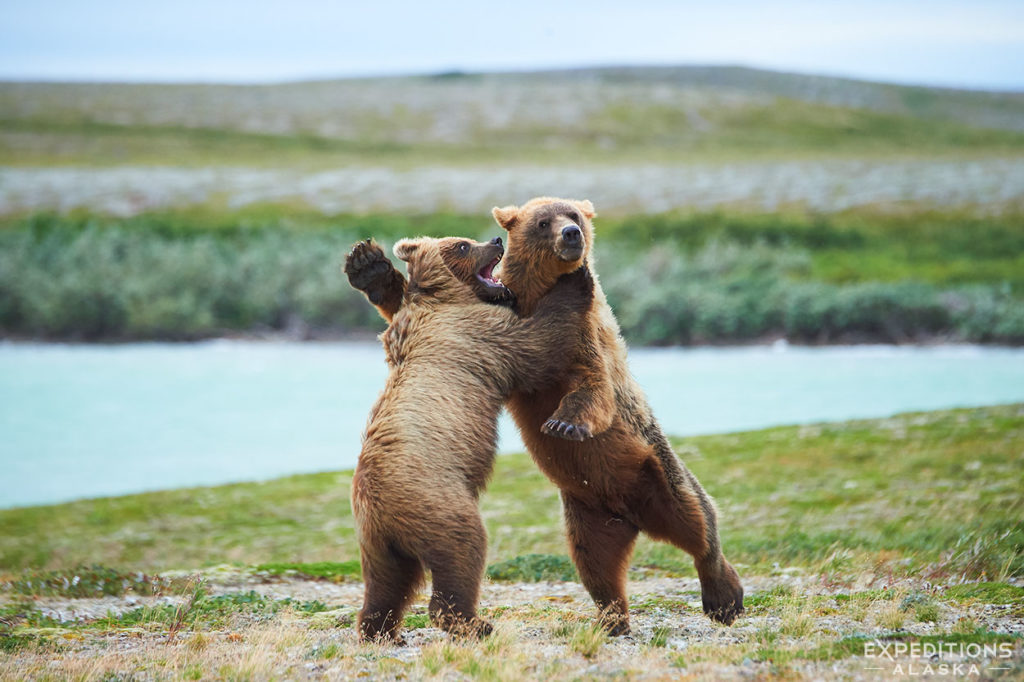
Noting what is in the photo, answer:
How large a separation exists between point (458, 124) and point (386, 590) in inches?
3467

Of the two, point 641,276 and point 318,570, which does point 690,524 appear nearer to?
point 318,570

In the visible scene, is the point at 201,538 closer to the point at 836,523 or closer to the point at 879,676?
the point at 836,523

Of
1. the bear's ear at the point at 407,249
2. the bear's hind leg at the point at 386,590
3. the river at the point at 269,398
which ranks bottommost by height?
the river at the point at 269,398

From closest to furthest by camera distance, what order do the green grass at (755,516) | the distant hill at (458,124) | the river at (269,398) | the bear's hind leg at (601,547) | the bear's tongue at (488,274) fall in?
the bear's tongue at (488,274) < the bear's hind leg at (601,547) < the green grass at (755,516) < the river at (269,398) < the distant hill at (458,124)

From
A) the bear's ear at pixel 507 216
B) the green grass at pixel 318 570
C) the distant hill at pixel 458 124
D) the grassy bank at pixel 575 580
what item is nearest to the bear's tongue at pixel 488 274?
the bear's ear at pixel 507 216

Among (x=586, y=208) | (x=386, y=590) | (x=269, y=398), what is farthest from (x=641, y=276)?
(x=386, y=590)

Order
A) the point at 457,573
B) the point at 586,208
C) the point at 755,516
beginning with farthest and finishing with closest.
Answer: the point at 755,516
the point at 586,208
the point at 457,573

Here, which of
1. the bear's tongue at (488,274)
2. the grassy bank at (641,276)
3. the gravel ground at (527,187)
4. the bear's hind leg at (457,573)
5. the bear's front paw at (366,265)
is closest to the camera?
the bear's hind leg at (457,573)

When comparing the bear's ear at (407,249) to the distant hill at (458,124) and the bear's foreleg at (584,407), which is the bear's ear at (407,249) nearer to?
the bear's foreleg at (584,407)

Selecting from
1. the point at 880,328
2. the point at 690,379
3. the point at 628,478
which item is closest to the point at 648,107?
the point at 880,328

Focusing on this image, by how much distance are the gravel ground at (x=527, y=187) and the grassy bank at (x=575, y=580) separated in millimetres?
37027

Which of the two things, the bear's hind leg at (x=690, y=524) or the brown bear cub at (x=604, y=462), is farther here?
the bear's hind leg at (x=690, y=524)

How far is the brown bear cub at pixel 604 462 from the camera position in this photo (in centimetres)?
709

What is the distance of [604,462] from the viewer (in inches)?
281
